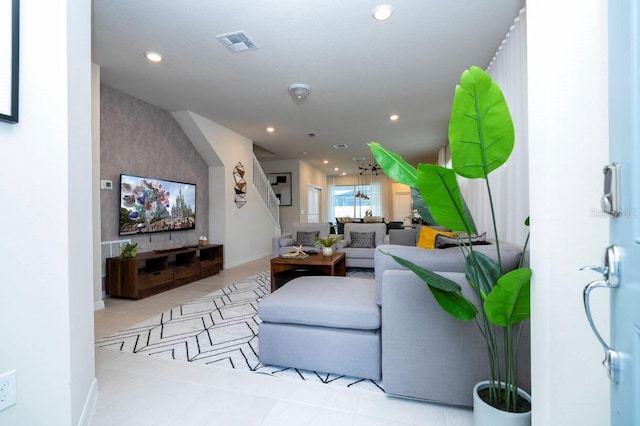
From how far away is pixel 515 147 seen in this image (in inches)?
97.9

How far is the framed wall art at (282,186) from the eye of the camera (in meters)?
8.60

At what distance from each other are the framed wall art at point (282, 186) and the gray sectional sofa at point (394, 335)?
684 centimetres

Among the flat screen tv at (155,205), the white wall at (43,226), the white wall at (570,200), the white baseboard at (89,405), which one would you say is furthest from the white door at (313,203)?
the white wall at (570,200)

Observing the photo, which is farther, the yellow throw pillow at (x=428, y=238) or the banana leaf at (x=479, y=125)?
the yellow throw pillow at (x=428, y=238)

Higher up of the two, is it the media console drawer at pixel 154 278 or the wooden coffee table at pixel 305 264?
the wooden coffee table at pixel 305 264

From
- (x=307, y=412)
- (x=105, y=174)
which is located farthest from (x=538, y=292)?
(x=105, y=174)

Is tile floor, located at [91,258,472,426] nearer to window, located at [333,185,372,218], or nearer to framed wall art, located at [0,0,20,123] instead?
framed wall art, located at [0,0,20,123]

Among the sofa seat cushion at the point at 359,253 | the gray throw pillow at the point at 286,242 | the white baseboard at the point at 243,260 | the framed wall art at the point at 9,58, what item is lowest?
the white baseboard at the point at 243,260

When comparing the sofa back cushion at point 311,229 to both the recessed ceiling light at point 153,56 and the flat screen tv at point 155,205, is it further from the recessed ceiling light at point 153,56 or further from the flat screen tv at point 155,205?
the recessed ceiling light at point 153,56

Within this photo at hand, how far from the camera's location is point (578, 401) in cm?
84

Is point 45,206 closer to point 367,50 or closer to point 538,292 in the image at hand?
point 538,292

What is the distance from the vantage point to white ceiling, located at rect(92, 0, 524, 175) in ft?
7.27

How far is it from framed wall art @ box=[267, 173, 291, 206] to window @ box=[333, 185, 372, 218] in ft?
13.1

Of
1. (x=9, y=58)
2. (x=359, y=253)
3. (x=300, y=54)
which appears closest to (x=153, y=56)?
(x=300, y=54)
